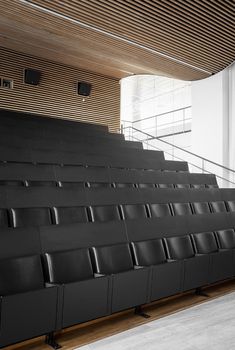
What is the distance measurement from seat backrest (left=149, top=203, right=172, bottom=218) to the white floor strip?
1.18 feet

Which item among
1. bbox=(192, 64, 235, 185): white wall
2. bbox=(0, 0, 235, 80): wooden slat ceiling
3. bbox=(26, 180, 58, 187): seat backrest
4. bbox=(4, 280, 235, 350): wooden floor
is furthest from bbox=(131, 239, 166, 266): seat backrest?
bbox=(192, 64, 235, 185): white wall

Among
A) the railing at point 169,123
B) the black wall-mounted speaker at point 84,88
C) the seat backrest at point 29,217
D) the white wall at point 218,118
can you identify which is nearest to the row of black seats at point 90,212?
the seat backrest at point 29,217

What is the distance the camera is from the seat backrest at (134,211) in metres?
1.05

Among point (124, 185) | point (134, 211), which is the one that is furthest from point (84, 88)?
point (134, 211)

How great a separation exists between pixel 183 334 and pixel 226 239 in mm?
470

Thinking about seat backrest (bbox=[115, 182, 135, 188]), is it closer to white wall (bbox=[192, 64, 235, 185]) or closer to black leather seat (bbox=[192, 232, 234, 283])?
black leather seat (bbox=[192, 232, 234, 283])

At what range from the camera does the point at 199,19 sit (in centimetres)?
136

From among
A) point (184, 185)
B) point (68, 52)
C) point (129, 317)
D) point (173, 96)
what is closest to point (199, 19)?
point (184, 185)

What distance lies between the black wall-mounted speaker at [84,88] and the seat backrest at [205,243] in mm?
1418

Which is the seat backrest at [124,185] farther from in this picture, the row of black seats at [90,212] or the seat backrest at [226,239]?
the seat backrest at [226,239]

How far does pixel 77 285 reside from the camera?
0.65m

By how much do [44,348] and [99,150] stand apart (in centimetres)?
105

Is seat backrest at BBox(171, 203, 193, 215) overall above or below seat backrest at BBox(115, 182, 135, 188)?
below

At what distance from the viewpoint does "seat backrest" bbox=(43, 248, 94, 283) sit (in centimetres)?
69
